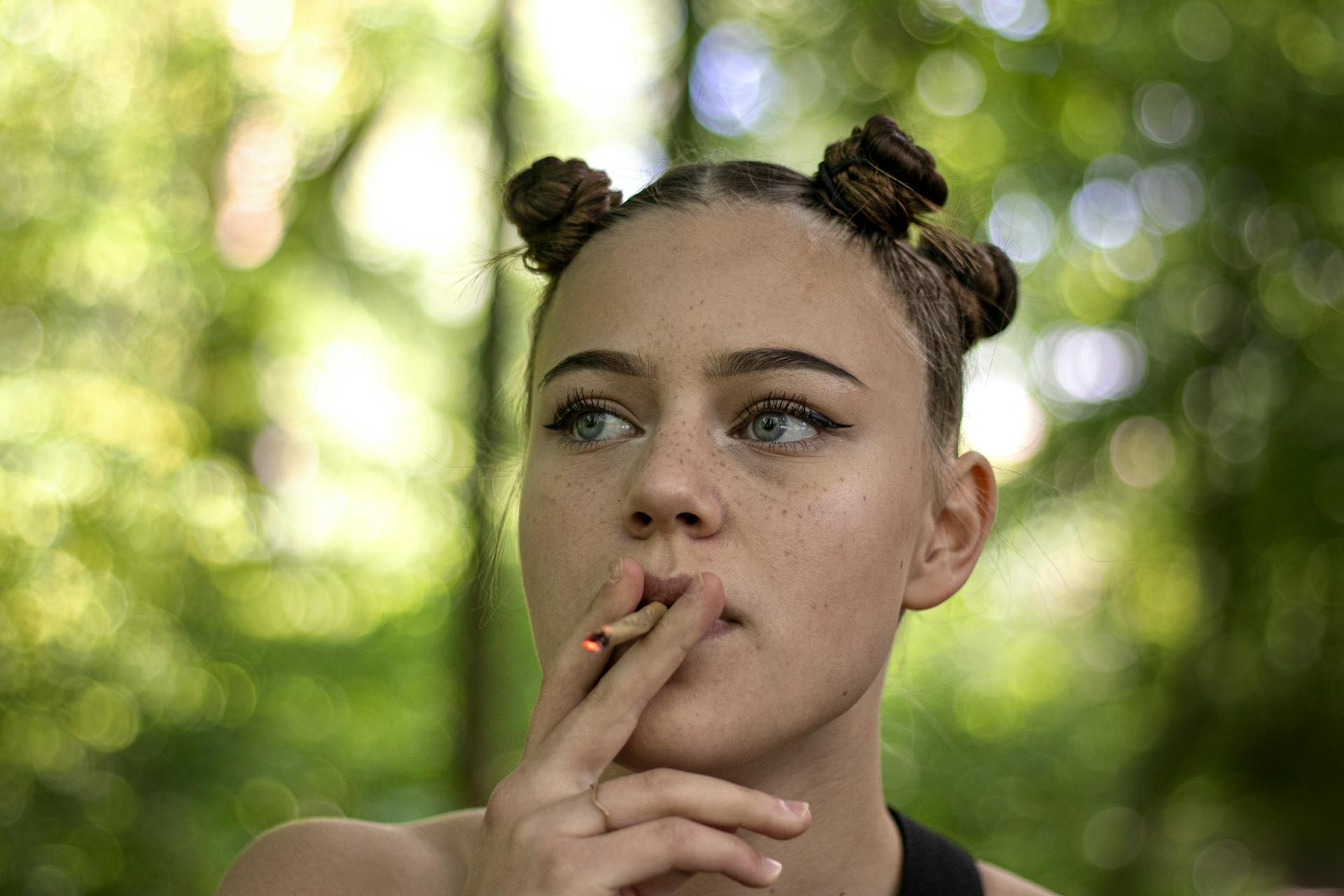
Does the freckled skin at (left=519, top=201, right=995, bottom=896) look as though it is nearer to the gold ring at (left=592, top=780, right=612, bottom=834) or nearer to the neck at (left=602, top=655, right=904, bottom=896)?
the neck at (left=602, top=655, right=904, bottom=896)

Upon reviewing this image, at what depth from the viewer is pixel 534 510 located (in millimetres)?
1522

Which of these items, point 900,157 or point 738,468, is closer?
point 738,468

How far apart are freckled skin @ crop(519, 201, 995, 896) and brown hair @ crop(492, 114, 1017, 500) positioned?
48mm

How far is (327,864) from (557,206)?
103 centimetres

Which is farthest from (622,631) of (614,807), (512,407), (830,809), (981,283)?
(512,407)

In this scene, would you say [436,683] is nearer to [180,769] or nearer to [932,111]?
[180,769]

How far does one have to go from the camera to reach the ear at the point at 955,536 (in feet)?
5.33

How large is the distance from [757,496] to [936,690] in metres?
4.57

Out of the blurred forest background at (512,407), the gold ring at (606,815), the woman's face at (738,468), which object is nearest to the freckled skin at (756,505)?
the woman's face at (738,468)

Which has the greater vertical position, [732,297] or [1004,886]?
[732,297]

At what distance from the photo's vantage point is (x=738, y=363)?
1.43 meters

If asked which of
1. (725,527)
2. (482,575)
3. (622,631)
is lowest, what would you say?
(622,631)

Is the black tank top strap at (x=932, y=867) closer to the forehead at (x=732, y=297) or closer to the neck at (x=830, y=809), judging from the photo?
the neck at (x=830, y=809)

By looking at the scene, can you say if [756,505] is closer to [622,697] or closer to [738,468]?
[738,468]
